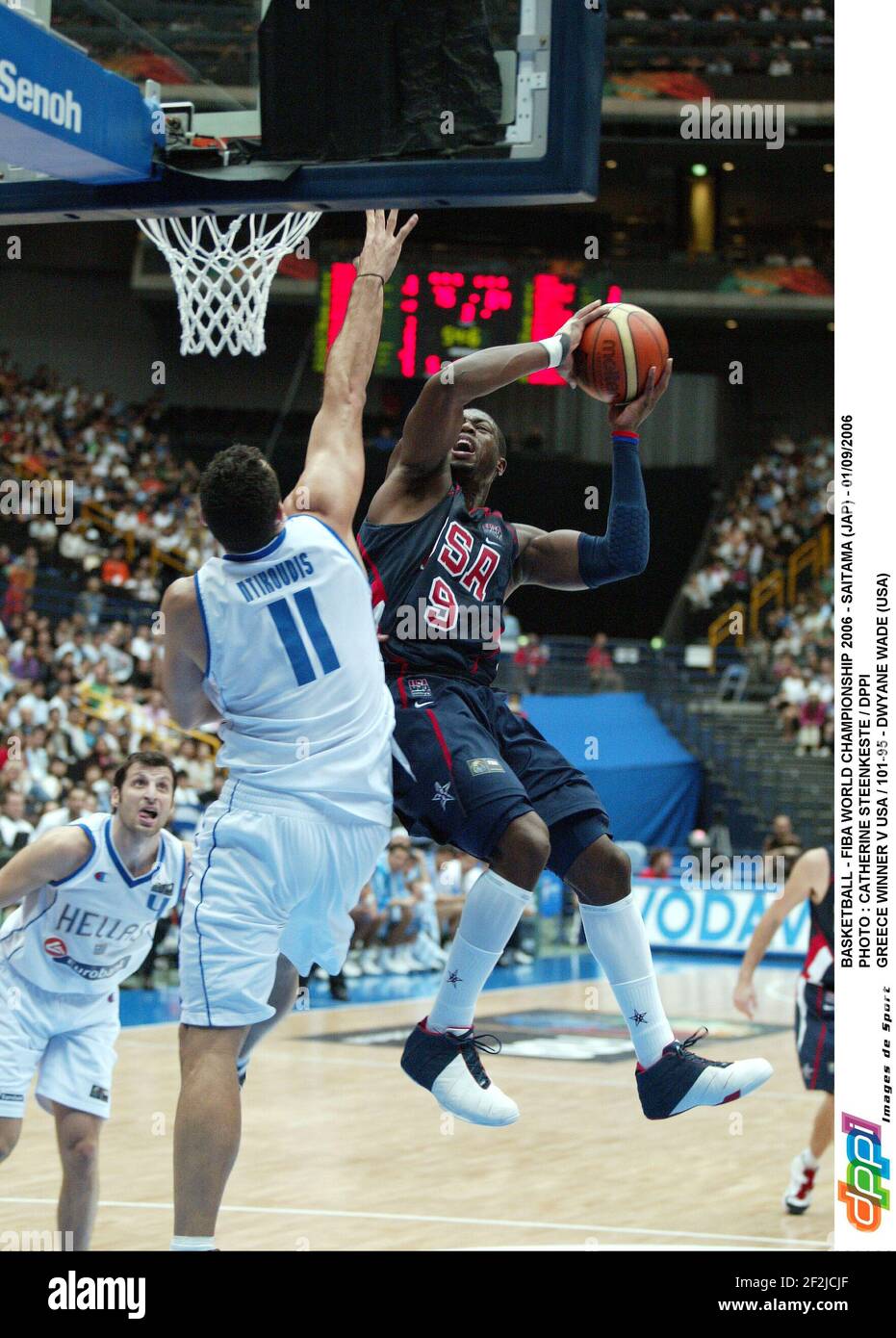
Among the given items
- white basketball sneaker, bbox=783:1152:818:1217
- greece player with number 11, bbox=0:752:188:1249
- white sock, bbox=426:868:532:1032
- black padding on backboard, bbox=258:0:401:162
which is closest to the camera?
Result: white sock, bbox=426:868:532:1032

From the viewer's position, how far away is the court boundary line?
770cm

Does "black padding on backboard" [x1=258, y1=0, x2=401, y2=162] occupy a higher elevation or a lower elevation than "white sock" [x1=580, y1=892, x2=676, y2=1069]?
higher

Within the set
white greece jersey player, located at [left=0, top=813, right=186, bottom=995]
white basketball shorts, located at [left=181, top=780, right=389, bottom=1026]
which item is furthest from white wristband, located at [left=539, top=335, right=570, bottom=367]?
white greece jersey player, located at [left=0, top=813, right=186, bottom=995]

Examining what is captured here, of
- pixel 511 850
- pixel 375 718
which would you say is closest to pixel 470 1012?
pixel 511 850

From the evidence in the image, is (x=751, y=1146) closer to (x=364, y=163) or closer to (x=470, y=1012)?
(x=470, y=1012)

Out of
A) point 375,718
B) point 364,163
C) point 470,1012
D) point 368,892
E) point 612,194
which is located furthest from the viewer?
point 612,194

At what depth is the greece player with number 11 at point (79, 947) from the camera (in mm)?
6125

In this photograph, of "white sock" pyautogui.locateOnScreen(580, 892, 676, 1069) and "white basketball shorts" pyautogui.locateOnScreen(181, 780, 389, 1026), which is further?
"white sock" pyautogui.locateOnScreen(580, 892, 676, 1069)

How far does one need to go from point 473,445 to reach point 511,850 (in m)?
1.25

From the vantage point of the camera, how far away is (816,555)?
24.9 m

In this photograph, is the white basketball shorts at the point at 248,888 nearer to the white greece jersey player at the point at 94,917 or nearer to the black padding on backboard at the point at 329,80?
the white greece jersey player at the point at 94,917

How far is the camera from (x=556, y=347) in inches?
179

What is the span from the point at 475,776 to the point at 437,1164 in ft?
17.3
